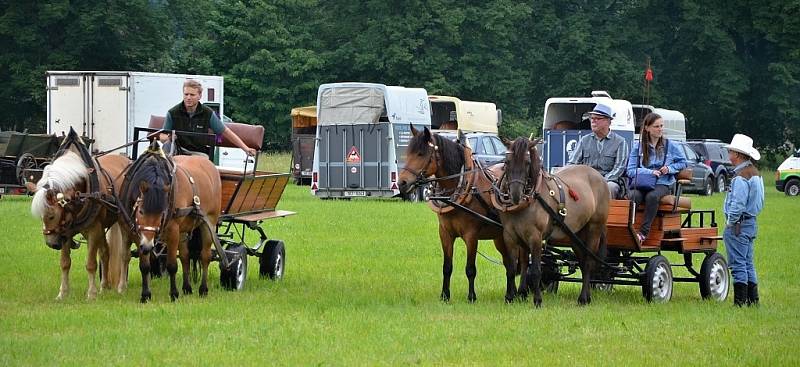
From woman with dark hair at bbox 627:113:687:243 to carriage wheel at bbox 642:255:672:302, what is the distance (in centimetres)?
31

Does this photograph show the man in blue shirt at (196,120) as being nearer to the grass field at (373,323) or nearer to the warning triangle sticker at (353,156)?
the grass field at (373,323)

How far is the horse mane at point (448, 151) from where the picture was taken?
1425cm

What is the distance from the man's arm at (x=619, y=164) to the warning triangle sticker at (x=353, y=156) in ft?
72.3

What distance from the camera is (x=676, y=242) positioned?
15000mm

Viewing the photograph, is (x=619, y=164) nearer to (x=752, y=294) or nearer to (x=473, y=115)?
(x=752, y=294)

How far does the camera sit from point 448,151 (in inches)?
570

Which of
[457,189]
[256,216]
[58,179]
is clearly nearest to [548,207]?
[457,189]

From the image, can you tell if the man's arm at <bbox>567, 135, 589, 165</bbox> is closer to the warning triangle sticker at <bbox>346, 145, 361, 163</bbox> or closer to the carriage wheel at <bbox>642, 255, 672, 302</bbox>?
the carriage wheel at <bbox>642, 255, 672, 302</bbox>

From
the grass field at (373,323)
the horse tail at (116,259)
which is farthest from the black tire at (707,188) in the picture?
the horse tail at (116,259)

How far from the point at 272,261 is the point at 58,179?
3828 millimetres

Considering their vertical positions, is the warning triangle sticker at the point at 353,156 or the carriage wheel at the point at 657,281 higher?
the warning triangle sticker at the point at 353,156

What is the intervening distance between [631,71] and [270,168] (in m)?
21.3

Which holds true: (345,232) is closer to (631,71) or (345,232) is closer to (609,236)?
(609,236)

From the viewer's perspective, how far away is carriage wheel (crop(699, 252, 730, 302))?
15188mm
